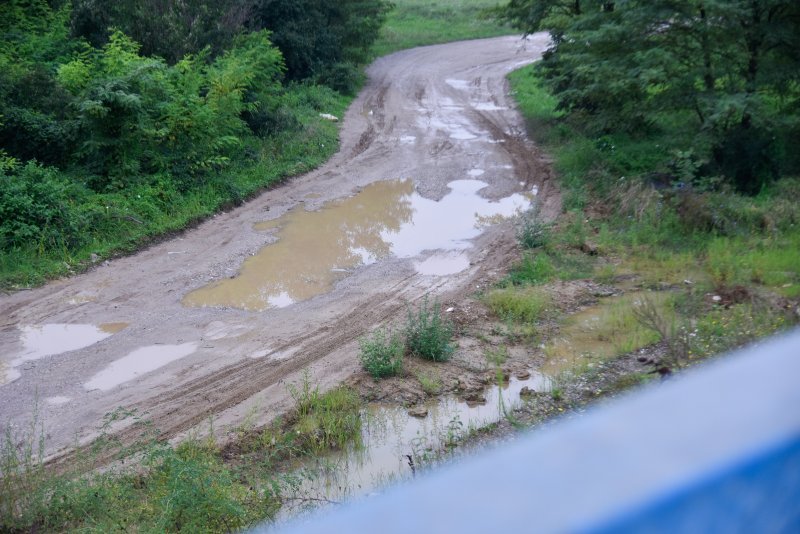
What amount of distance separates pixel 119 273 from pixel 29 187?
2475 mm

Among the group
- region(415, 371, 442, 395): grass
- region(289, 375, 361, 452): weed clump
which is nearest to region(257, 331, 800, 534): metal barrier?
region(289, 375, 361, 452): weed clump

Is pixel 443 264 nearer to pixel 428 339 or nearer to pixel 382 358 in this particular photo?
pixel 428 339

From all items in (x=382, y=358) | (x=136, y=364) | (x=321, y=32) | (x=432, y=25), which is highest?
(x=321, y=32)

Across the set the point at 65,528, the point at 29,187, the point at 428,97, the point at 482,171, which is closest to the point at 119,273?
the point at 29,187

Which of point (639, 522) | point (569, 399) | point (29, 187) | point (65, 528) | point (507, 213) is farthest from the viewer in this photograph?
point (507, 213)

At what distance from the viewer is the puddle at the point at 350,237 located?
38.8 ft

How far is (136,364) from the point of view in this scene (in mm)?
9516

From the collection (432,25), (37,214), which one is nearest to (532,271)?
(37,214)

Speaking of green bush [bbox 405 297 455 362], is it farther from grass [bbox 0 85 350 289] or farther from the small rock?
grass [bbox 0 85 350 289]

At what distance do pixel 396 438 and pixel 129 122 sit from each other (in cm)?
992

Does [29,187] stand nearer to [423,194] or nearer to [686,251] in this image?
[423,194]

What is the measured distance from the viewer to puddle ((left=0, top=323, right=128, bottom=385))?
972 centimetres

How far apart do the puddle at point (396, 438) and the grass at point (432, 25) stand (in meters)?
26.2

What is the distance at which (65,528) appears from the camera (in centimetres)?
630
